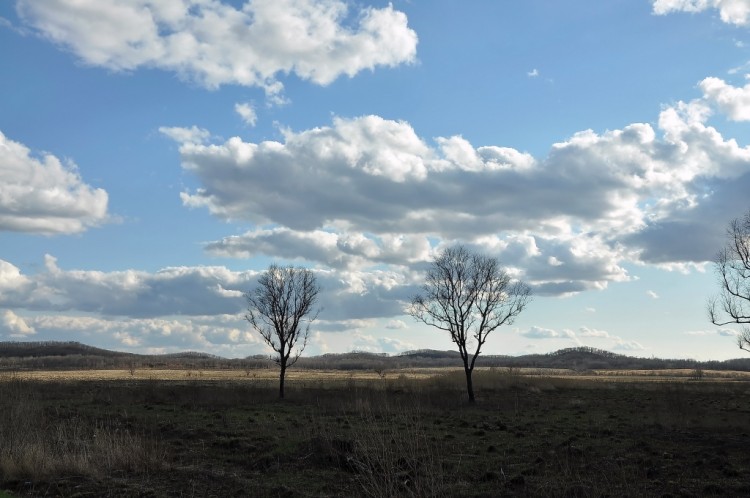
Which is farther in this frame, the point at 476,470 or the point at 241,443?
the point at 241,443

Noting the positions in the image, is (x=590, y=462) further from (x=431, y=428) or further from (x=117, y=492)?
(x=117, y=492)

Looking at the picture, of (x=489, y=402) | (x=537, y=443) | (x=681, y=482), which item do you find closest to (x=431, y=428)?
(x=537, y=443)

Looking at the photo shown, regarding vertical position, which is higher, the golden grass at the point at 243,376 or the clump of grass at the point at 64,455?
the clump of grass at the point at 64,455

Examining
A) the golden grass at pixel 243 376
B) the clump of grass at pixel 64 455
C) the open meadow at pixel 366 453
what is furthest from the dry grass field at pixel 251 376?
the clump of grass at pixel 64 455

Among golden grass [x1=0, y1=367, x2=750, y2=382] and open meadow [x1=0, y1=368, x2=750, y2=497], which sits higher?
open meadow [x1=0, y1=368, x2=750, y2=497]

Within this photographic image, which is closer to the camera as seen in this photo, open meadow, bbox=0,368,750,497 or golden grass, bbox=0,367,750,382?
open meadow, bbox=0,368,750,497

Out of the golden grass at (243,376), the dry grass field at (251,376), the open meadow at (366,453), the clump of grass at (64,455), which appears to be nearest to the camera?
the open meadow at (366,453)

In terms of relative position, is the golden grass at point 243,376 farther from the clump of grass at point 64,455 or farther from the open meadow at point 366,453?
the clump of grass at point 64,455

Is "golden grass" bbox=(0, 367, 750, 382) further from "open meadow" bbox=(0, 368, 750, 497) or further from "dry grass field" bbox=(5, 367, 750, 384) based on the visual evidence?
"open meadow" bbox=(0, 368, 750, 497)

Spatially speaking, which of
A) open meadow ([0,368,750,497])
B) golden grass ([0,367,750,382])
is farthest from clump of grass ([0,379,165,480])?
golden grass ([0,367,750,382])

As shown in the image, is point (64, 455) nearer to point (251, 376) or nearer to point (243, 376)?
point (243, 376)

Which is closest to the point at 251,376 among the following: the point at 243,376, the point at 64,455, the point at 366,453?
the point at 243,376

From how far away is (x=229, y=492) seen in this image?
12578 mm

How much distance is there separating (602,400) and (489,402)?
8.76 m
